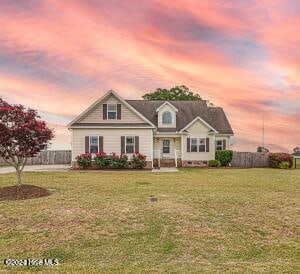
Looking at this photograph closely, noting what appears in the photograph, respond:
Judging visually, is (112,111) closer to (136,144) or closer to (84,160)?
(136,144)

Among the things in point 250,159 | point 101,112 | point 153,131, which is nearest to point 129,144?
point 153,131

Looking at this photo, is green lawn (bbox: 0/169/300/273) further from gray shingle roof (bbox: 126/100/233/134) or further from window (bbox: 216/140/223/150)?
gray shingle roof (bbox: 126/100/233/134)

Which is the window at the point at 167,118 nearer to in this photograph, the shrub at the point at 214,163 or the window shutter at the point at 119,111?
the shrub at the point at 214,163

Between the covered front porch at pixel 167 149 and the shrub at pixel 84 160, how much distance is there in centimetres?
742

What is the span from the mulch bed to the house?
16956 millimetres

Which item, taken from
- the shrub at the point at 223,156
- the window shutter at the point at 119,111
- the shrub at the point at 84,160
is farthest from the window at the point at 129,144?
the shrub at the point at 223,156

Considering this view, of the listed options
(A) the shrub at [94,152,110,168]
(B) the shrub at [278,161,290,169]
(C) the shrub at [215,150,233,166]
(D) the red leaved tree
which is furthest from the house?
(D) the red leaved tree

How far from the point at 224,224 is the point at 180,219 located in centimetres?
129

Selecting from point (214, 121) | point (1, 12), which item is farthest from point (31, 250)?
point (214, 121)

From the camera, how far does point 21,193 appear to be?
15344 millimetres

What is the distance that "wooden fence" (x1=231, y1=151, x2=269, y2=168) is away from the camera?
39.7 metres

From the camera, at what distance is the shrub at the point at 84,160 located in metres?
32.1

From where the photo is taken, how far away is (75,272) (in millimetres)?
7297

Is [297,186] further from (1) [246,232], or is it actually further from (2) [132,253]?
(2) [132,253]
